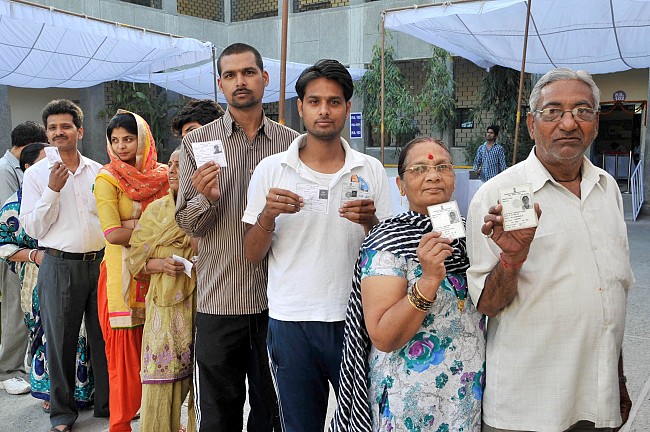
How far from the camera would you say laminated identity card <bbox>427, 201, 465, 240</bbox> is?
1.81m

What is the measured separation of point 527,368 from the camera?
1.95 meters

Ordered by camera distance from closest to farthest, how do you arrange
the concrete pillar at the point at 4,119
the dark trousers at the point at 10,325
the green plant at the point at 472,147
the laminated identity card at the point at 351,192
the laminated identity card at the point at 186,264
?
1. the laminated identity card at the point at 351,192
2. the laminated identity card at the point at 186,264
3. the dark trousers at the point at 10,325
4. the concrete pillar at the point at 4,119
5. the green plant at the point at 472,147

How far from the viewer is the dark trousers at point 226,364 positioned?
2764 millimetres

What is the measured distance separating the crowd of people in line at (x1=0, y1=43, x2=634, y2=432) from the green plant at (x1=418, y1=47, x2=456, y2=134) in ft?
43.8

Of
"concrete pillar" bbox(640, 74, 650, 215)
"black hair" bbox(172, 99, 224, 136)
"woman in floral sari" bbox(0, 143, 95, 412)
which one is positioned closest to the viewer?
"black hair" bbox(172, 99, 224, 136)

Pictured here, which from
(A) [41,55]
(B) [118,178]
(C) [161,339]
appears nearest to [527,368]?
(C) [161,339]

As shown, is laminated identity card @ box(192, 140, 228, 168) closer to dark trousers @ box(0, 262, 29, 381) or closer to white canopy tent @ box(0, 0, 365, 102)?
dark trousers @ box(0, 262, 29, 381)

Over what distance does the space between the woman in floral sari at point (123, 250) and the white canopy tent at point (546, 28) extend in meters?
4.95

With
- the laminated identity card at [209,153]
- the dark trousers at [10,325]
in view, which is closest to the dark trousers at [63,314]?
the dark trousers at [10,325]

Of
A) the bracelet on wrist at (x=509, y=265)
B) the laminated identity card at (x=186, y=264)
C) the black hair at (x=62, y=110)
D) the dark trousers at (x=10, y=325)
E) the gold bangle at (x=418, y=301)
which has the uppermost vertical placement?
the black hair at (x=62, y=110)

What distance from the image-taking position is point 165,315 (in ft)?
10.4

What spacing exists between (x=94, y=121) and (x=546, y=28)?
43.8 feet

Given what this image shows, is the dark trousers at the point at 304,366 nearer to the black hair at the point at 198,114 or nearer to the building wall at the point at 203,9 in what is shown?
the black hair at the point at 198,114

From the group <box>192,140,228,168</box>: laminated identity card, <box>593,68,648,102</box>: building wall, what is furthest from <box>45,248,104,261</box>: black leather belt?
<box>593,68,648,102</box>: building wall
